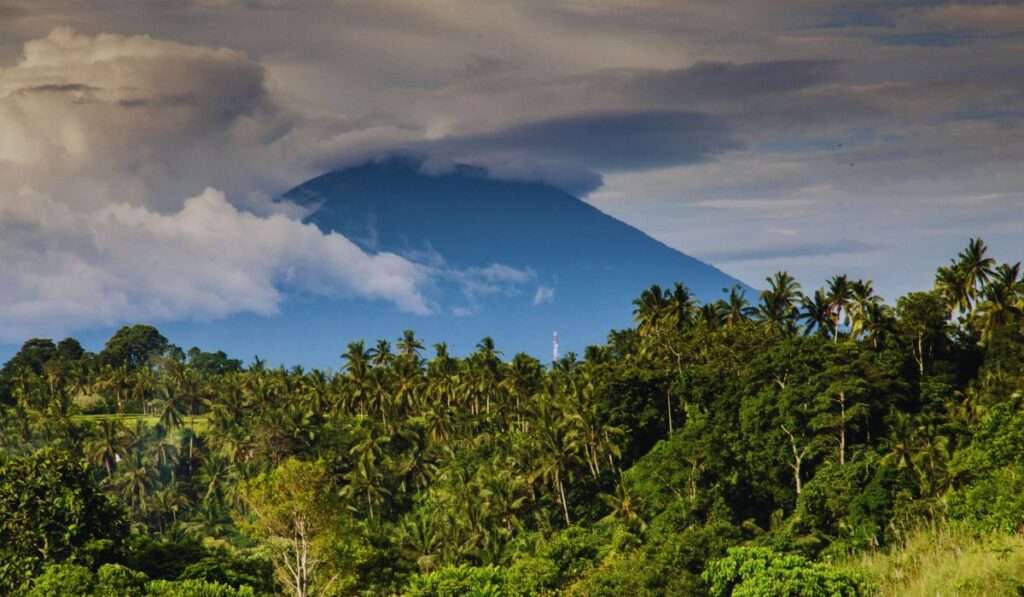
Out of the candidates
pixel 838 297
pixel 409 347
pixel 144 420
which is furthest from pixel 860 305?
pixel 144 420

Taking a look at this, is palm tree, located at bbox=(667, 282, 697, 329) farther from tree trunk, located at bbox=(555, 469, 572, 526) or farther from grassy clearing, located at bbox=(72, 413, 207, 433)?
grassy clearing, located at bbox=(72, 413, 207, 433)

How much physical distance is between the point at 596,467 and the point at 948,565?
185 ft

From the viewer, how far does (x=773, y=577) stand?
6131 centimetres

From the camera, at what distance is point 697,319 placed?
5399 inches

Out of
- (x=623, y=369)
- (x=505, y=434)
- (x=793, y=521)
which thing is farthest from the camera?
(x=505, y=434)

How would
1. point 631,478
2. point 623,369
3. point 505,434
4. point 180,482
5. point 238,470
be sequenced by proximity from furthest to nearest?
point 180,482
point 238,470
point 505,434
point 623,369
point 631,478

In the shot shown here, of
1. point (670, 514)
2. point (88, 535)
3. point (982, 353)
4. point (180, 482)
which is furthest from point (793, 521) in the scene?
point (180, 482)

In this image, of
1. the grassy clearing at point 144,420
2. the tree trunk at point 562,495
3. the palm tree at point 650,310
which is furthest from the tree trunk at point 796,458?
the grassy clearing at point 144,420

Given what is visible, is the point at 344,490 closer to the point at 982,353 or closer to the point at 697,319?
the point at 697,319

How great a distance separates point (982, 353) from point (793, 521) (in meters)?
28.7

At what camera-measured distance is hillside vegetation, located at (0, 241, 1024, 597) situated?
233 ft

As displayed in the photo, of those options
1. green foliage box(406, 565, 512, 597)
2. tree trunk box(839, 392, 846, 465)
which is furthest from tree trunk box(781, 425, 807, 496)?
green foliage box(406, 565, 512, 597)

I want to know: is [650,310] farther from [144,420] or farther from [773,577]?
[773,577]

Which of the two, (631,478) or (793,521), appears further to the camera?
(631,478)
